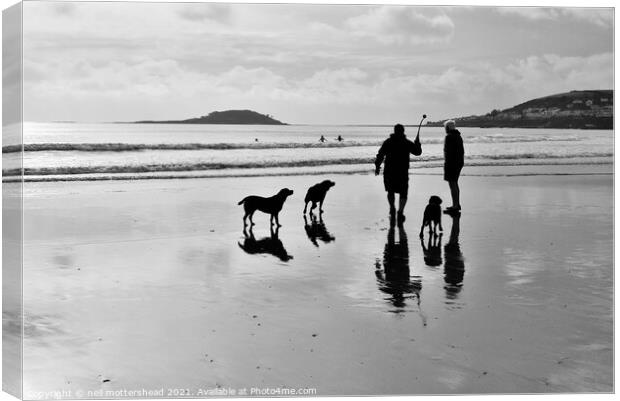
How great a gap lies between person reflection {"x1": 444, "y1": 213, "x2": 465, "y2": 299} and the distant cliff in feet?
8.70

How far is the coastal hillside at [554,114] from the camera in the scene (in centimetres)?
835

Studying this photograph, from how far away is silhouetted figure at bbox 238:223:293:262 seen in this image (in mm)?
9367

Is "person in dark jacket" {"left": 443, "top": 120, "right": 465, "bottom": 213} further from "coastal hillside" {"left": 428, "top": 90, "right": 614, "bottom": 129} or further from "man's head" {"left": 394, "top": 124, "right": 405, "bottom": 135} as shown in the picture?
"coastal hillside" {"left": 428, "top": 90, "right": 614, "bottom": 129}

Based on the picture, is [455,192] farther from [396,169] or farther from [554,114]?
[554,114]

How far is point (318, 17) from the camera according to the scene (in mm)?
7461

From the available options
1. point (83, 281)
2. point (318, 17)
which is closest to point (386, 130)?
point (318, 17)

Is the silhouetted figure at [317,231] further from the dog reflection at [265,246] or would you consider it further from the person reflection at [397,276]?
the person reflection at [397,276]

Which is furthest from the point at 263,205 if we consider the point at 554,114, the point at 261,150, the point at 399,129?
the point at 261,150

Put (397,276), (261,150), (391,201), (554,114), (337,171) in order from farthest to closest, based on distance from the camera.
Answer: (261,150)
(337,171)
(391,201)
(554,114)
(397,276)

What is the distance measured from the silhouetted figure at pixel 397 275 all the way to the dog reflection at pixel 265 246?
1237 millimetres

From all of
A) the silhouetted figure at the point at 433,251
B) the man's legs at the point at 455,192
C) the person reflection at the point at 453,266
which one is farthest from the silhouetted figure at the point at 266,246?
the man's legs at the point at 455,192

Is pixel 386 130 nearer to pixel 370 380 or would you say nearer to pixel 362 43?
pixel 362 43

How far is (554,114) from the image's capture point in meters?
9.38

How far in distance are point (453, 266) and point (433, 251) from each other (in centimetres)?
93
